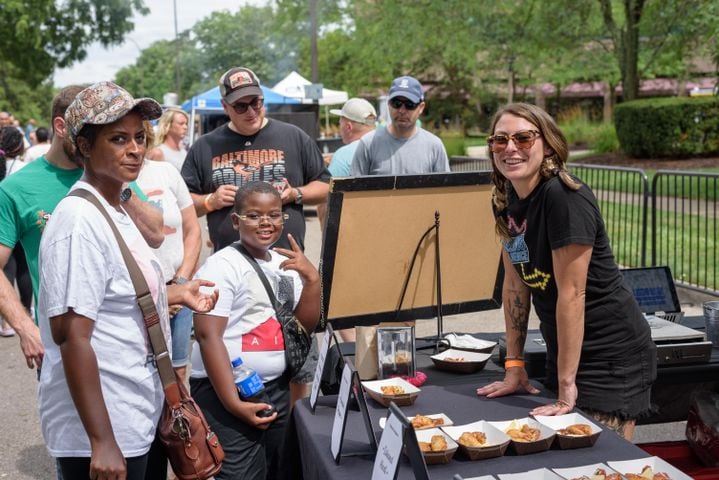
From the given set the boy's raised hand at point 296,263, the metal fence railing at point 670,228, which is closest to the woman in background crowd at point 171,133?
the metal fence railing at point 670,228

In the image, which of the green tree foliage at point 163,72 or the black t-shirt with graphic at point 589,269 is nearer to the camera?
the black t-shirt with graphic at point 589,269

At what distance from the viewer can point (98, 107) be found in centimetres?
237


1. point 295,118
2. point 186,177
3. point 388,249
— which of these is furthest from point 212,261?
point 295,118

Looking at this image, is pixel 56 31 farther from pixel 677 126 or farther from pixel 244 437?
pixel 244 437

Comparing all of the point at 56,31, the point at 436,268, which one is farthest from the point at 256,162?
the point at 56,31

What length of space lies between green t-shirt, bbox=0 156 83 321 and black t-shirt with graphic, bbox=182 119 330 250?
1.25 metres

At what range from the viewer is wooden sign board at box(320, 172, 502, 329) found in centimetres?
352

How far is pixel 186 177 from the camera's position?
15.8 ft

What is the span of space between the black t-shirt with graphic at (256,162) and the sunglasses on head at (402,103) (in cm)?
91

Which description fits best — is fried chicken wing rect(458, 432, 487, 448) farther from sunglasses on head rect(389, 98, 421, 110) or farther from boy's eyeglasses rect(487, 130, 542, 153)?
sunglasses on head rect(389, 98, 421, 110)

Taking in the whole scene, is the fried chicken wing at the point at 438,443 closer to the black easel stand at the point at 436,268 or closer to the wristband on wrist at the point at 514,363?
the wristband on wrist at the point at 514,363

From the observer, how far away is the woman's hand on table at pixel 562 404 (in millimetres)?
2814

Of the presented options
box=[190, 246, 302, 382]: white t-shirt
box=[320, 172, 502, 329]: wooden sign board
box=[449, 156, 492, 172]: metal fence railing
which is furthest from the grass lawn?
box=[190, 246, 302, 382]: white t-shirt

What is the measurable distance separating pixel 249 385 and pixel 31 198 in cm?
114
